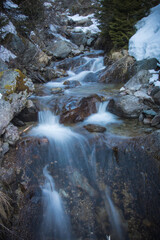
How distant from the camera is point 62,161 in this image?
3.77 metres

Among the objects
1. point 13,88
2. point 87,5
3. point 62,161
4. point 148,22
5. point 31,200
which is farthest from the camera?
point 87,5

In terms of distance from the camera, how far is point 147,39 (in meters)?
8.12

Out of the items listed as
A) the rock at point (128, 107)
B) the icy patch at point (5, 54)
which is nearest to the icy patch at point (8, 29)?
the icy patch at point (5, 54)

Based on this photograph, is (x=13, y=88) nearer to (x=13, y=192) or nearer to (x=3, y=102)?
(x=3, y=102)

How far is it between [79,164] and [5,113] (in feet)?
7.89

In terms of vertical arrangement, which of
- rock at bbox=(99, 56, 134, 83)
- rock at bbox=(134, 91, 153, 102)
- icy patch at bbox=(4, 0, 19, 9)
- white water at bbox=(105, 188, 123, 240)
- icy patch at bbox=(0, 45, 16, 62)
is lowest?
white water at bbox=(105, 188, 123, 240)

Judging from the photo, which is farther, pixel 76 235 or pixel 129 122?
pixel 129 122

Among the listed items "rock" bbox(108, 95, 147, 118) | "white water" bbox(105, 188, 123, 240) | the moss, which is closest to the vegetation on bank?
"rock" bbox(108, 95, 147, 118)

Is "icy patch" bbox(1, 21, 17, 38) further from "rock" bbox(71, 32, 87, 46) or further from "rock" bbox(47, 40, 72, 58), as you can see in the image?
"rock" bbox(71, 32, 87, 46)

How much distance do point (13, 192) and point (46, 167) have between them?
2.92 feet

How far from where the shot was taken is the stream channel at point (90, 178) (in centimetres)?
257

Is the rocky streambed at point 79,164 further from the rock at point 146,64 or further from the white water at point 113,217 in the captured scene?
the rock at point 146,64

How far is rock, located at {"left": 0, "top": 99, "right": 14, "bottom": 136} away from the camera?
367 centimetres

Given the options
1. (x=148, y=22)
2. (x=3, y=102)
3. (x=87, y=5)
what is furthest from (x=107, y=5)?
(x=87, y=5)
